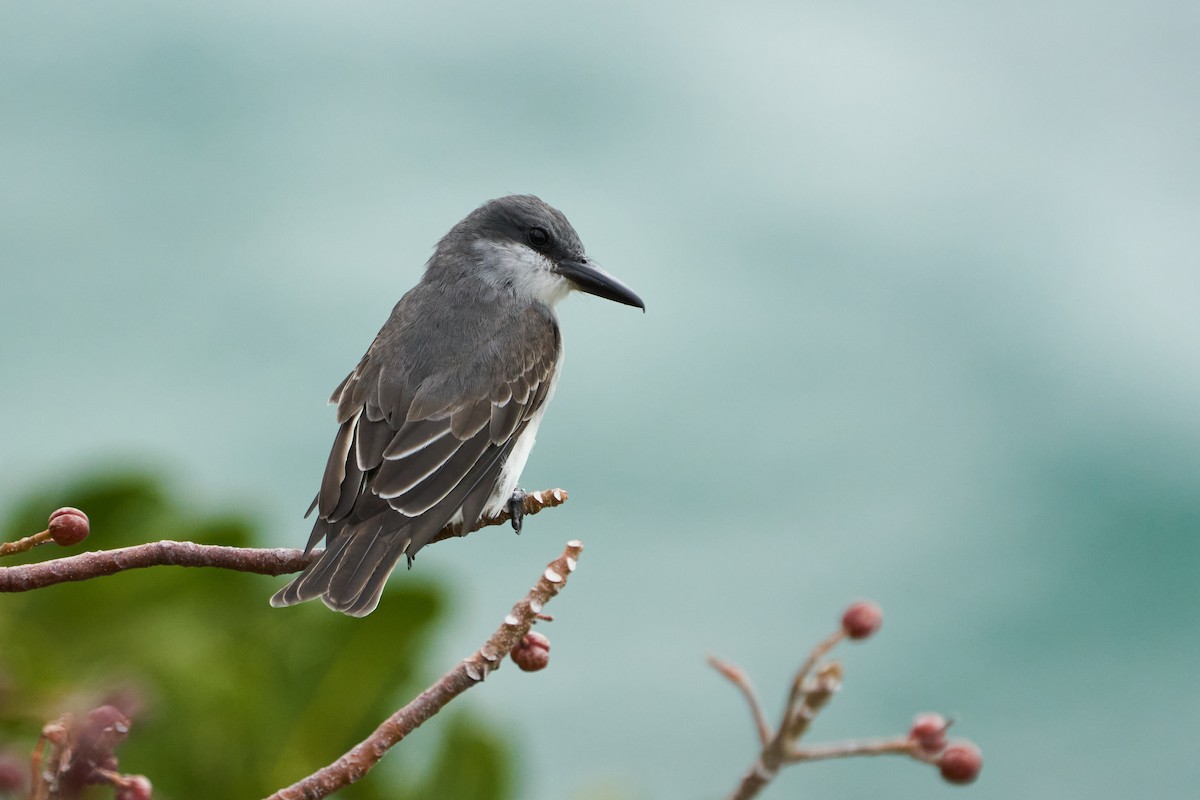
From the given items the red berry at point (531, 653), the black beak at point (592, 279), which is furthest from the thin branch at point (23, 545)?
the black beak at point (592, 279)

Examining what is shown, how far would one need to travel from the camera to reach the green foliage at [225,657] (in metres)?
6.21

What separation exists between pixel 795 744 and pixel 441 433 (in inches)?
79.0

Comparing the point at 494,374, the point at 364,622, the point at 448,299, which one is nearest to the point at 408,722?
the point at 494,374

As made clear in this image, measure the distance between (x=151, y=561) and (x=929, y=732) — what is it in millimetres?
1374

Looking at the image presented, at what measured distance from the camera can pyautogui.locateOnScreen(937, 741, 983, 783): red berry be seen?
192cm

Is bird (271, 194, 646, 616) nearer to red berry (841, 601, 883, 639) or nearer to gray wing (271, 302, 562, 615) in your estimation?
gray wing (271, 302, 562, 615)

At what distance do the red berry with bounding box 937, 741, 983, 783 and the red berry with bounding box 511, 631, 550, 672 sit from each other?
647mm

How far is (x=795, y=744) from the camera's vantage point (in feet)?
5.78

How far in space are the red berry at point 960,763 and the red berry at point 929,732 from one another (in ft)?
0.05

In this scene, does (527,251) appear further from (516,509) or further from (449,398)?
(516,509)

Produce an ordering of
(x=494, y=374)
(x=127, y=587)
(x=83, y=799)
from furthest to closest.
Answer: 1. (x=127, y=587)
2. (x=494, y=374)
3. (x=83, y=799)

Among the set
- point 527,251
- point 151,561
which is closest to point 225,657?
point 527,251

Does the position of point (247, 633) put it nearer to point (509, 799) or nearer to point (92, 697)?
point (509, 799)

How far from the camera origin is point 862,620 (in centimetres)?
198
